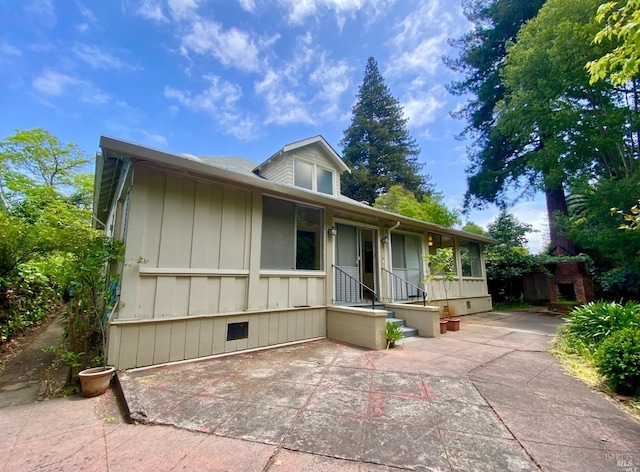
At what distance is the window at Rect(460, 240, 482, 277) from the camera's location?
10499 mm

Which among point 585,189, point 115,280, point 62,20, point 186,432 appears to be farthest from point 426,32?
point 186,432

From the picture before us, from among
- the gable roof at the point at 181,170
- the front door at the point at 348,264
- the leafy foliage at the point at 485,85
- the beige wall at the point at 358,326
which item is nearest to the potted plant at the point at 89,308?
the gable roof at the point at 181,170

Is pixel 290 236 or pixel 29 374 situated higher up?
pixel 290 236

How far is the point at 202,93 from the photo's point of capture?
43.1ft

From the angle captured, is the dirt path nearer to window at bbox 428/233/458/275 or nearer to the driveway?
the driveway

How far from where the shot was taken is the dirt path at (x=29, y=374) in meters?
3.17

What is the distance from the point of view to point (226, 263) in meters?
4.57

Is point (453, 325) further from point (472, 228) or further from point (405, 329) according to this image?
point (472, 228)

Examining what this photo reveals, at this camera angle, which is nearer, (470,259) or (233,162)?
(233,162)

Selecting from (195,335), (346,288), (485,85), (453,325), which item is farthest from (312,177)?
(485,85)

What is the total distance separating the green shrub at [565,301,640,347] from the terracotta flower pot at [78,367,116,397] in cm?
697

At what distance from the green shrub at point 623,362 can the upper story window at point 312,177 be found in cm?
701

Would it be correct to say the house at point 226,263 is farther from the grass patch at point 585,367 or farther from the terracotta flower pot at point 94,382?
the grass patch at point 585,367

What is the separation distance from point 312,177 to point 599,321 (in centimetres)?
723
